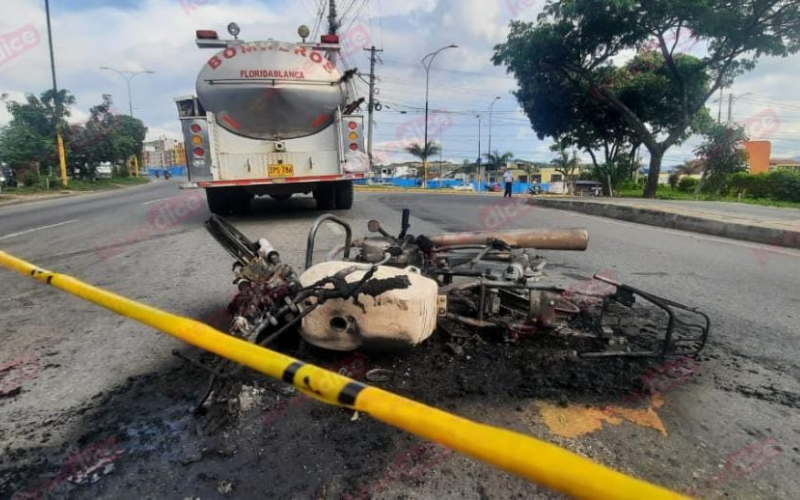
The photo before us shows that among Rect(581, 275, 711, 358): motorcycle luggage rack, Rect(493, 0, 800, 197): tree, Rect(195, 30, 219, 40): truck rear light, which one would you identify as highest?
Rect(493, 0, 800, 197): tree

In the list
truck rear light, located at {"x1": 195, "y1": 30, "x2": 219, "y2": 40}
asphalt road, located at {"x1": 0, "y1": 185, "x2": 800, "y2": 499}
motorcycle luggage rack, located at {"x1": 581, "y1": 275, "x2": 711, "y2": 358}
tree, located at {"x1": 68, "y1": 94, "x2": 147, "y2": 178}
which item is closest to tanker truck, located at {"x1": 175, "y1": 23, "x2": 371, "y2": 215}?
truck rear light, located at {"x1": 195, "y1": 30, "x2": 219, "y2": 40}

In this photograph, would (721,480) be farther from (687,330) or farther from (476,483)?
(687,330)

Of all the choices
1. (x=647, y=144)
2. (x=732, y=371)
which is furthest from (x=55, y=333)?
(x=647, y=144)

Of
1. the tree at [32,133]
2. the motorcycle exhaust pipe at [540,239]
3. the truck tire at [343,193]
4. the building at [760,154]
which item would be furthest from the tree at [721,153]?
the tree at [32,133]

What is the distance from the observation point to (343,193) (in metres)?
9.37

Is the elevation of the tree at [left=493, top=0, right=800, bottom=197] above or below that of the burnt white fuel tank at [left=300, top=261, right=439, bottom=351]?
above

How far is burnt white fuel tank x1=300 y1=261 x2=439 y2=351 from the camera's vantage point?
79.8 inches

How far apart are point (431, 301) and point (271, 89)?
662 cm

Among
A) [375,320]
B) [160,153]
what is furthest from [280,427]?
[160,153]

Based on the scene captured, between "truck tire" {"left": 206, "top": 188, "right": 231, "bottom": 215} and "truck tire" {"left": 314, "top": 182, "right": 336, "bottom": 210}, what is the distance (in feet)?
5.56

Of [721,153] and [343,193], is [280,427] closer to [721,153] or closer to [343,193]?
[343,193]

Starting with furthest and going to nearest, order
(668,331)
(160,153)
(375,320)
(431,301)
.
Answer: (160,153), (668,331), (431,301), (375,320)

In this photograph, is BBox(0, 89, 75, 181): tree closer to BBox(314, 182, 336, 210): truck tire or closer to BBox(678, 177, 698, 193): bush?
BBox(314, 182, 336, 210): truck tire

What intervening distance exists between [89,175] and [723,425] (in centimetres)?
3775
